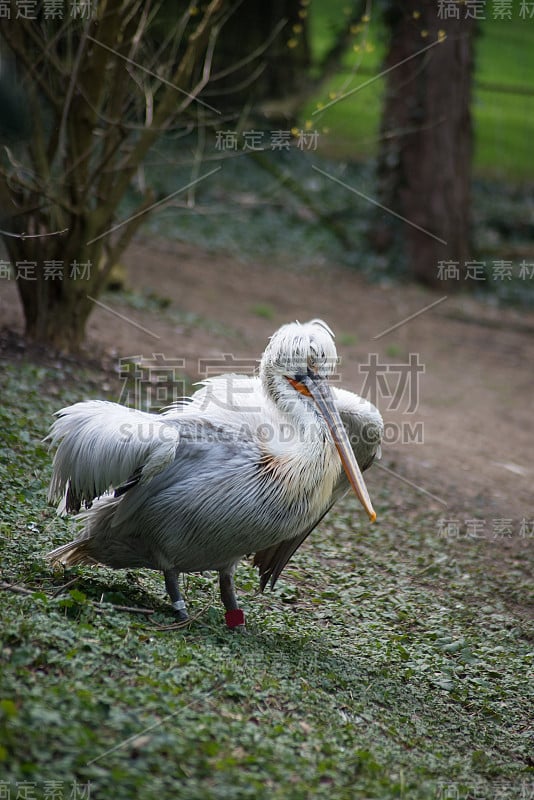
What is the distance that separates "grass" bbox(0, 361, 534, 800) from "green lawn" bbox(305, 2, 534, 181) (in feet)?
38.2

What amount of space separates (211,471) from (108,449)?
512mm

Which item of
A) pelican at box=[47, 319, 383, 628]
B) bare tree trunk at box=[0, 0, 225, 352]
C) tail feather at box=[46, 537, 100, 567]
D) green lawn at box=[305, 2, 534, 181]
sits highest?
green lawn at box=[305, 2, 534, 181]

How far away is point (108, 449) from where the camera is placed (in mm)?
4336

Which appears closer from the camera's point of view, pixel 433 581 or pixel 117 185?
pixel 433 581

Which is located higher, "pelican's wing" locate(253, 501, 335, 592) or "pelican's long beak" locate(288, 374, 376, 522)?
"pelican's long beak" locate(288, 374, 376, 522)

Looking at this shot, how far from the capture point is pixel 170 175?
1645 cm

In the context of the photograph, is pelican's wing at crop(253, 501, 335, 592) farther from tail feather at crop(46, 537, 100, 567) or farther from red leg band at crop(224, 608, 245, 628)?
tail feather at crop(46, 537, 100, 567)

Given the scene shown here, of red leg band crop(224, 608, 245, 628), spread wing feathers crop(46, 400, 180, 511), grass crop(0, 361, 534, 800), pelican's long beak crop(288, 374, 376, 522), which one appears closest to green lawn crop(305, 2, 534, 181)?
grass crop(0, 361, 534, 800)

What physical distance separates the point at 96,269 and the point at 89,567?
347 cm

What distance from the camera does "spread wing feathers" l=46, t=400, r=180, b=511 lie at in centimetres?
431

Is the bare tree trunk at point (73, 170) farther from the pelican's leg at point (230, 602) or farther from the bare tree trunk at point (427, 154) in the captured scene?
the bare tree trunk at point (427, 154)

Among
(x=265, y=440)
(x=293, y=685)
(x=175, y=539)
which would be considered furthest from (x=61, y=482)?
(x=293, y=685)

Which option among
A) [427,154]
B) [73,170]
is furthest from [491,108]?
[73,170]

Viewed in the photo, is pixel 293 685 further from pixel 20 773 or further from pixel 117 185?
pixel 117 185
